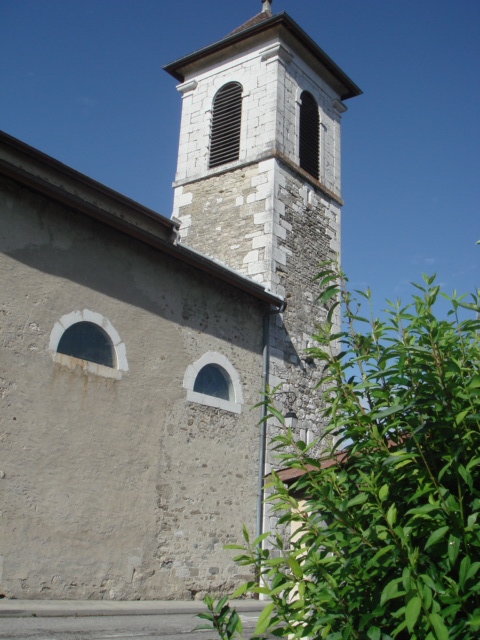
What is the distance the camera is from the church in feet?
25.9

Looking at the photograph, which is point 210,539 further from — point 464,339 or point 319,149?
point 319,149

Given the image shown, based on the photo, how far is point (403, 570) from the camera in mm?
1917

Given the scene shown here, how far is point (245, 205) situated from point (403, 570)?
11.9m

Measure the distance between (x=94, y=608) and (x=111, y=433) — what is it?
226 cm

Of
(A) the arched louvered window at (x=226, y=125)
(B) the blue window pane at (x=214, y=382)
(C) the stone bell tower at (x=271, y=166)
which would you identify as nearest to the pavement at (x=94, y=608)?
(B) the blue window pane at (x=214, y=382)

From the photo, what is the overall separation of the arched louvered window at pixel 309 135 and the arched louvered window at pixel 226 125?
1.50m

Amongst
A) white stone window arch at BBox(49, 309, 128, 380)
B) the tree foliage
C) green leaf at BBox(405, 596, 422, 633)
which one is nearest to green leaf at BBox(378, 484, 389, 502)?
the tree foliage

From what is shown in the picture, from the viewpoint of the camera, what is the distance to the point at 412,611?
5.90 ft

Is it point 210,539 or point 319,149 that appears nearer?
point 210,539

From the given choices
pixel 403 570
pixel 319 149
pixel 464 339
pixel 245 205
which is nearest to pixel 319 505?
pixel 403 570

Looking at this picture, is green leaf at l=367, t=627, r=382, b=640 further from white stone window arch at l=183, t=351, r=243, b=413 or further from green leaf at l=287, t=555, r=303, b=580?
white stone window arch at l=183, t=351, r=243, b=413

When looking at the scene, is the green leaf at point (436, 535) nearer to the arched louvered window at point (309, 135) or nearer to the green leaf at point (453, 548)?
the green leaf at point (453, 548)

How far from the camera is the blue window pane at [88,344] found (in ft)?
28.3

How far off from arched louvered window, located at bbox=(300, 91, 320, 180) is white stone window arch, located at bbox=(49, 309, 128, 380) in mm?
7357
